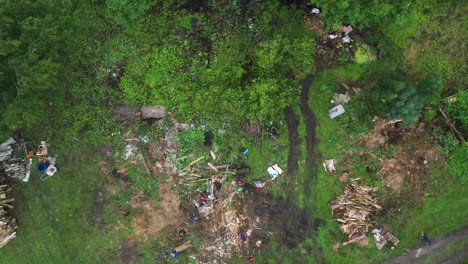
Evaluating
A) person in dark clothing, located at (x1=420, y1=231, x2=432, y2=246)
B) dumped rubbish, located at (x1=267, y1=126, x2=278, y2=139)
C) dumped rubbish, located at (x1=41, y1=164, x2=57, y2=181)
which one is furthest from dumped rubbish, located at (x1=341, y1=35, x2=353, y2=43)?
dumped rubbish, located at (x1=41, y1=164, x2=57, y2=181)

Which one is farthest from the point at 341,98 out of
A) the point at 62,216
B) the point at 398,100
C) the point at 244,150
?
the point at 62,216

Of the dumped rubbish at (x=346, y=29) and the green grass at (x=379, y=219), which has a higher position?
the dumped rubbish at (x=346, y=29)

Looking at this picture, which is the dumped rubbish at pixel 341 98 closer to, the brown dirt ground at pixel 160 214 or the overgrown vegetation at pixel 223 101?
the overgrown vegetation at pixel 223 101

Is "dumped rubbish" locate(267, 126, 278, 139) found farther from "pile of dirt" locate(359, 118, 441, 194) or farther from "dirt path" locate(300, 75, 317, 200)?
"pile of dirt" locate(359, 118, 441, 194)

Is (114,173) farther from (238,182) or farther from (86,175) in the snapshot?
(238,182)

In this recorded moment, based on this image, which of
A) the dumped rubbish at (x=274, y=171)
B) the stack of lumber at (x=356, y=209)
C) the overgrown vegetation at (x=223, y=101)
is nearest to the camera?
the stack of lumber at (x=356, y=209)

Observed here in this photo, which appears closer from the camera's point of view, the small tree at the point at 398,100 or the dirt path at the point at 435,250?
the small tree at the point at 398,100

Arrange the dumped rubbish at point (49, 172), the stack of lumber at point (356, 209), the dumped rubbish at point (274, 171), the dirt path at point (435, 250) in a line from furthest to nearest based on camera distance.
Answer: the dumped rubbish at point (49, 172), the dumped rubbish at point (274, 171), the dirt path at point (435, 250), the stack of lumber at point (356, 209)

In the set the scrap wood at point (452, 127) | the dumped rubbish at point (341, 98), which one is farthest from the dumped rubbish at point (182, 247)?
the scrap wood at point (452, 127)

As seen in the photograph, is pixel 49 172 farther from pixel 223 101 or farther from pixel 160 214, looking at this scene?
pixel 223 101
